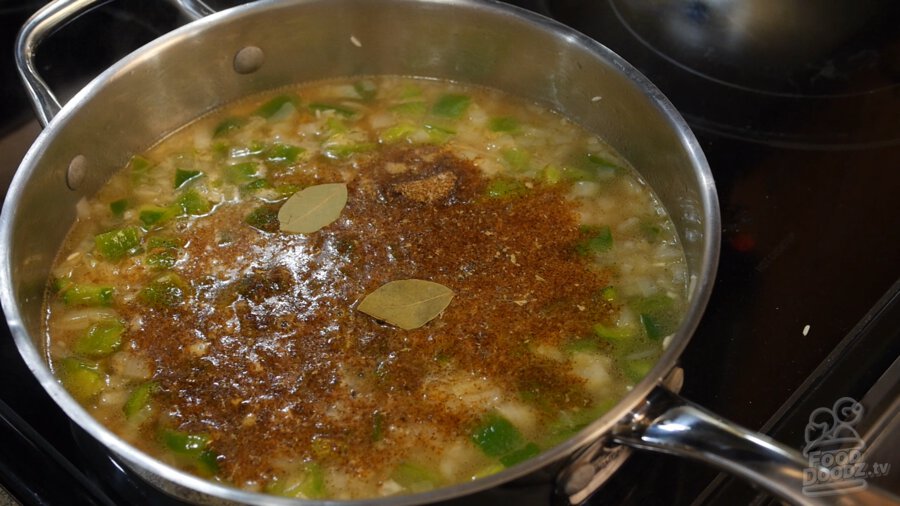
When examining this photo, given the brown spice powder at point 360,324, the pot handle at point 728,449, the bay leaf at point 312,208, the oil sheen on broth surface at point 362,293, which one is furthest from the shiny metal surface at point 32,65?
the pot handle at point 728,449

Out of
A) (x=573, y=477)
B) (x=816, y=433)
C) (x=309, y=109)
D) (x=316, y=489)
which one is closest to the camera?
(x=573, y=477)

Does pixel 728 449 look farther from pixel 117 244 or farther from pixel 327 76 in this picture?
pixel 327 76

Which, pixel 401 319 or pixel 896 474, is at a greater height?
pixel 401 319

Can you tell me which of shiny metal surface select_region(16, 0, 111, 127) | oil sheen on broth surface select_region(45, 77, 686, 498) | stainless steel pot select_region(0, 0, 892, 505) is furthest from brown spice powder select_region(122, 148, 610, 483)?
shiny metal surface select_region(16, 0, 111, 127)

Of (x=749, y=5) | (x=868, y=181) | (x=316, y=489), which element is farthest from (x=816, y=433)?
(x=749, y=5)

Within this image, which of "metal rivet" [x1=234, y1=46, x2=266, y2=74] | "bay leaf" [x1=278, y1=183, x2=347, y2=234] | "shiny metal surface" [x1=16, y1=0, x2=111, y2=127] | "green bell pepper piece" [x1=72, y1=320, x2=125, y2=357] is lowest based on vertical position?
"green bell pepper piece" [x1=72, y1=320, x2=125, y2=357]

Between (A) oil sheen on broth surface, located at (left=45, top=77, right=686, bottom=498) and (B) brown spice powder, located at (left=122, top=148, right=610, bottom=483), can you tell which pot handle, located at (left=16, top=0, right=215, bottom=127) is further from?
(B) brown spice powder, located at (left=122, top=148, right=610, bottom=483)

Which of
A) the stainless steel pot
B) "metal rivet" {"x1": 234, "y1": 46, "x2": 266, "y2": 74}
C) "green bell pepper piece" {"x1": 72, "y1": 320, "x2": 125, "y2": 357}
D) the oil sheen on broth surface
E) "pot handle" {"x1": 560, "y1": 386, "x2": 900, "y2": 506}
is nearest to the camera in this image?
"pot handle" {"x1": 560, "y1": 386, "x2": 900, "y2": 506}

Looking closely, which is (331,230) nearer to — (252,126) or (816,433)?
(252,126)
